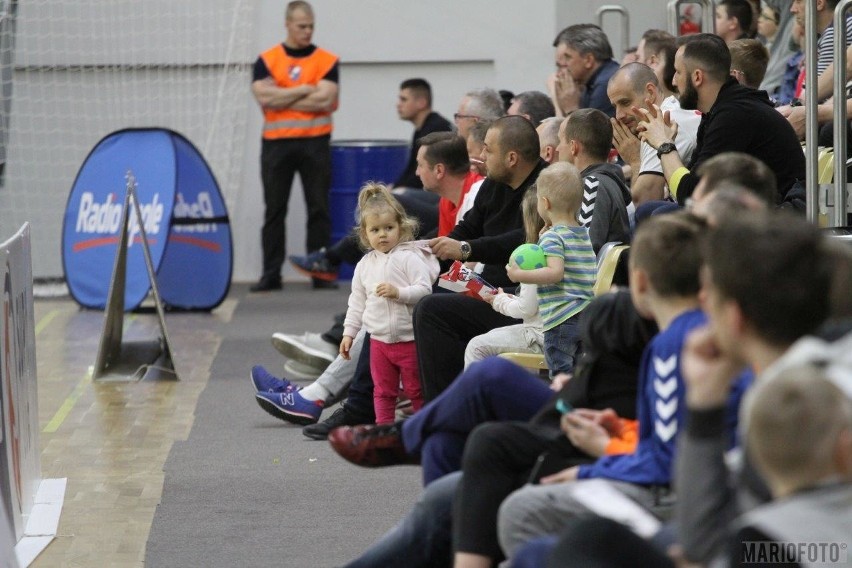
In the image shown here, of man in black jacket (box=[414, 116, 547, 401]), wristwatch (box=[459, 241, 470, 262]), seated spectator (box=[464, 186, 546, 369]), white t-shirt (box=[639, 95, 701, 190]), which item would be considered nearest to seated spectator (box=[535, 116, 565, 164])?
man in black jacket (box=[414, 116, 547, 401])

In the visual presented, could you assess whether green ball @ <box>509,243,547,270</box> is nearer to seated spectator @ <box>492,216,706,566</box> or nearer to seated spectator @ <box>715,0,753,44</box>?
seated spectator @ <box>492,216,706,566</box>

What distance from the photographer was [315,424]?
229 inches

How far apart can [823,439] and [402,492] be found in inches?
117

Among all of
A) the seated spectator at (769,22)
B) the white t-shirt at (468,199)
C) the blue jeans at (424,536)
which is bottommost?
the blue jeans at (424,536)

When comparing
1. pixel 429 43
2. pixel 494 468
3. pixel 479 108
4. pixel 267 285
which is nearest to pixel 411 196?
pixel 479 108

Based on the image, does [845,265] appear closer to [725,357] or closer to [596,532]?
[725,357]

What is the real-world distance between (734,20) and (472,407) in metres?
5.44

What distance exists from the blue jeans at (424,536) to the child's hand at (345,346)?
2529 millimetres

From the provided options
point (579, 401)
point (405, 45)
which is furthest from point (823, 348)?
point (405, 45)

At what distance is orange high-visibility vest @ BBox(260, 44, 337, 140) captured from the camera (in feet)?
34.1

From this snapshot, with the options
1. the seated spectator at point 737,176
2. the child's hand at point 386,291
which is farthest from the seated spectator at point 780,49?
the seated spectator at point 737,176

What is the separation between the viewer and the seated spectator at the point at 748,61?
5828 millimetres

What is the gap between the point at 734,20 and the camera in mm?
8047

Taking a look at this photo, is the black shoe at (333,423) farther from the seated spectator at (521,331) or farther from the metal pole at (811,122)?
the metal pole at (811,122)
